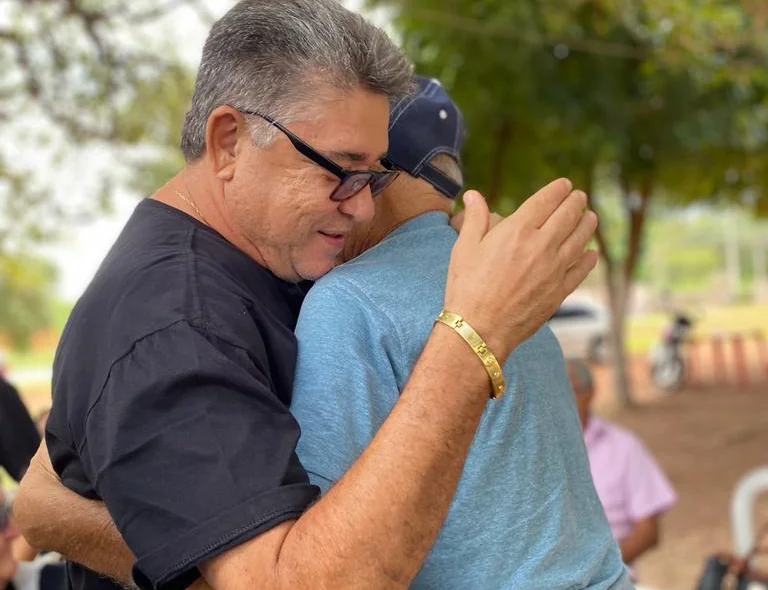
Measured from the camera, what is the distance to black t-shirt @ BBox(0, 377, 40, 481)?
9.61 feet

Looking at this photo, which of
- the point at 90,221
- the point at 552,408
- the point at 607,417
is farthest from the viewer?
the point at 607,417

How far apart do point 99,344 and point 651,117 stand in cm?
1077

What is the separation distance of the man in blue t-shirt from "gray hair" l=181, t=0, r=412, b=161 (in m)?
0.25

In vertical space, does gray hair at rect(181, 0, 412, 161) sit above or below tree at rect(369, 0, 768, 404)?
below

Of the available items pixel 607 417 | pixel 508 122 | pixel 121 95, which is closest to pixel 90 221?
pixel 121 95

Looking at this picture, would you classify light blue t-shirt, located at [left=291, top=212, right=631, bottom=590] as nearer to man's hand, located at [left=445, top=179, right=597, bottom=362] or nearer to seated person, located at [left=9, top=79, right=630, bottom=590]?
seated person, located at [left=9, top=79, right=630, bottom=590]

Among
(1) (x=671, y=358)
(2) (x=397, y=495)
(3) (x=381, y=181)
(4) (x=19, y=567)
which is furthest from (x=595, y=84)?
(1) (x=671, y=358)

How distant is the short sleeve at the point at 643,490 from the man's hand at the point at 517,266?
393cm

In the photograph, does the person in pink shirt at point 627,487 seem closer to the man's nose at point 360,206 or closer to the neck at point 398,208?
the neck at point 398,208

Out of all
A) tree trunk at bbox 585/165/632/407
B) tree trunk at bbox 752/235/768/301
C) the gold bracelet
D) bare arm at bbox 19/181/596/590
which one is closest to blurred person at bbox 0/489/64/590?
bare arm at bbox 19/181/596/590

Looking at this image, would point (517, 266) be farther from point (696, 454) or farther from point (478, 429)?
point (696, 454)

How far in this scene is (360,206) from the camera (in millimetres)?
1748

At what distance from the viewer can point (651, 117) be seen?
11.5 m

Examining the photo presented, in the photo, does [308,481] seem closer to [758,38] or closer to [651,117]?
[758,38]
